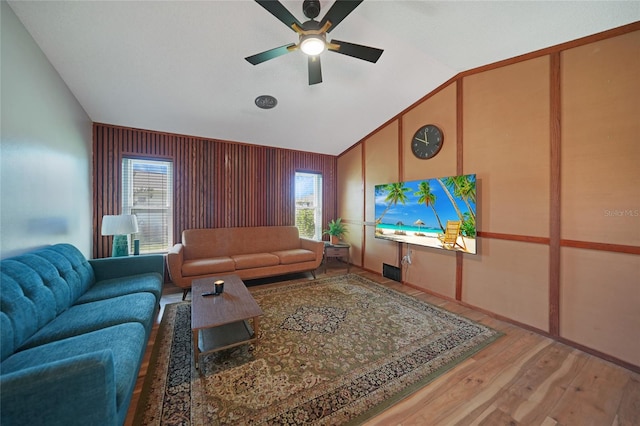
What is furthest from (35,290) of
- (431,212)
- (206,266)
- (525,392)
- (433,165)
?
(433,165)

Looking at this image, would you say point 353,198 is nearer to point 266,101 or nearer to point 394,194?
point 394,194

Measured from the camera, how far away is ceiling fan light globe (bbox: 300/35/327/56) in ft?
6.03

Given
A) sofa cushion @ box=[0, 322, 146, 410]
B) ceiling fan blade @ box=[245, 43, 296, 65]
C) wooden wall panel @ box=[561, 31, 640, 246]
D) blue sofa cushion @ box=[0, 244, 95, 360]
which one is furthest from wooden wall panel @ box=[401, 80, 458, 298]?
blue sofa cushion @ box=[0, 244, 95, 360]

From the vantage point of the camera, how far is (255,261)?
3.59 meters

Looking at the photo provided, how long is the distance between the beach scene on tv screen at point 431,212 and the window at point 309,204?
1589 mm

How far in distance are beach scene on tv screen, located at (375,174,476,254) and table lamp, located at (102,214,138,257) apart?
3621 millimetres

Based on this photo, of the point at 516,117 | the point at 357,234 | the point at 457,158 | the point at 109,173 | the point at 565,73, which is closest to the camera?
the point at 565,73

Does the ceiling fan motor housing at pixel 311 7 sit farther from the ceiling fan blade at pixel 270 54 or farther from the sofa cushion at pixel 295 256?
the sofa cushion at pixel 295 256

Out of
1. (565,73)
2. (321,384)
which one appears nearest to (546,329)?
(321,384)

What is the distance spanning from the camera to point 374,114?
3.81 m

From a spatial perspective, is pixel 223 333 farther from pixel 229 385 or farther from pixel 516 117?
pixel 516 117

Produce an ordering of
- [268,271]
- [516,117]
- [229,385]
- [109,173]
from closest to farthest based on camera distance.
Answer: [229,385] → [516,117] → [109,173] → [268,271]

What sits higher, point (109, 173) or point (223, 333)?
point (109, 173)

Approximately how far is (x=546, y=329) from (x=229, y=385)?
301cm
